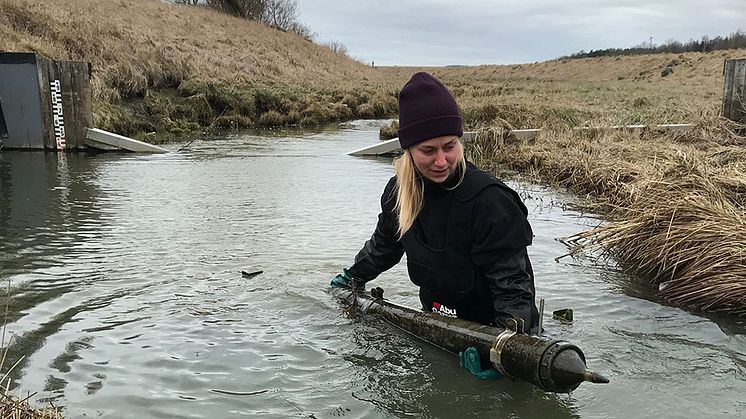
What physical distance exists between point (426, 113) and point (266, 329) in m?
1.97

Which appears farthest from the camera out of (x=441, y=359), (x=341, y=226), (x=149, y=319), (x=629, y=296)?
(x=341, y=226)

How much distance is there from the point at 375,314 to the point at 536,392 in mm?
1427

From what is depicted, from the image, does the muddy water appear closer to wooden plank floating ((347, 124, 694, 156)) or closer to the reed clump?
the reed clump

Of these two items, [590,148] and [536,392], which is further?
[590,148]

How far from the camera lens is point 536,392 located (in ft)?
11.7

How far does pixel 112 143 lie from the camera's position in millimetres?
14352

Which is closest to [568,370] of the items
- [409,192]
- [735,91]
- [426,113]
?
[409,192]

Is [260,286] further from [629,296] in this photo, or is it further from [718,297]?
[718,297]

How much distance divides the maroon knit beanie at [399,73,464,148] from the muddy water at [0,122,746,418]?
1.38 metres

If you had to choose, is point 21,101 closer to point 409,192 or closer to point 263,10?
point 409,192

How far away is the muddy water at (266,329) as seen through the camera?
3.52m

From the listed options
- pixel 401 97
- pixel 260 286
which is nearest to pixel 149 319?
pixel 260 286

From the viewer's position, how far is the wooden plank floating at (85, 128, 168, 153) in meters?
14.3

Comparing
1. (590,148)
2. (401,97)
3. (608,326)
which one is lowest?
(608,326)
